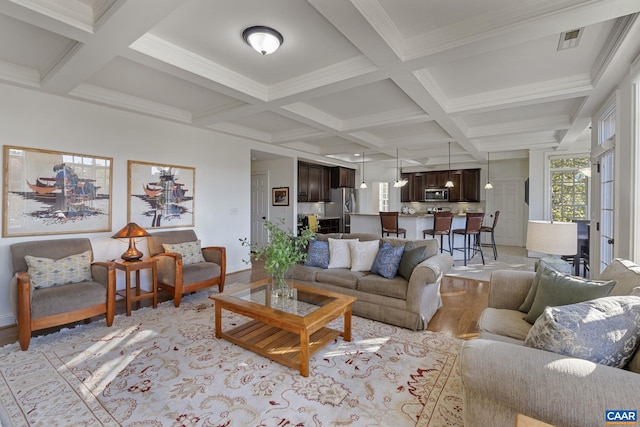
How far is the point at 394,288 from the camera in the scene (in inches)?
121

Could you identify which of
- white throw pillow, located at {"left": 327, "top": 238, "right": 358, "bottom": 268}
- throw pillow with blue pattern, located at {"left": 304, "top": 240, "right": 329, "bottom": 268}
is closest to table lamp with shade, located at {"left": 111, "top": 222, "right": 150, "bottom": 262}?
throw pillow with blue pattern, located at {"left": 304, "top": 240, "right": 329, "bottom": 268}

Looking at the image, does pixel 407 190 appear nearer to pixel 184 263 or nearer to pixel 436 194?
pixel 436 194

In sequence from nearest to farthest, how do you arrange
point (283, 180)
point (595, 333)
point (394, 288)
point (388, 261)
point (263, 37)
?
1. point (595, 333)
2. point (263, 37)
3. point (394, 288)
4. point (388, 261)
5. point (283, 180)

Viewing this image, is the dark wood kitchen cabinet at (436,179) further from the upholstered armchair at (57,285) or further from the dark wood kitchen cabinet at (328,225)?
the upholstered armchair at (57,285)

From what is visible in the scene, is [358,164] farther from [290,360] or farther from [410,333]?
[290,360]

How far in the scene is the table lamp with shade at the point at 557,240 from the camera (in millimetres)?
2428

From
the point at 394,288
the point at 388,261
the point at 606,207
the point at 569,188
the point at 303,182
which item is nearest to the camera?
the point at 394,288

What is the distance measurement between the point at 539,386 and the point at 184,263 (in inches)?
159

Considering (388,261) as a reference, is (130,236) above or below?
above

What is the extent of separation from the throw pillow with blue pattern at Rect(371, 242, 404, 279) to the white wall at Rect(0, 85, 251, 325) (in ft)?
10.2

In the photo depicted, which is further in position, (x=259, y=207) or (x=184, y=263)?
(x=259, y=207)

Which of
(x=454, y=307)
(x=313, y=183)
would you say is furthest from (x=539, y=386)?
(x=313, y=183)

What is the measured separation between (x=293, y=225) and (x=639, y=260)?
223 inches

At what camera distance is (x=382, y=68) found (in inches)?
108
